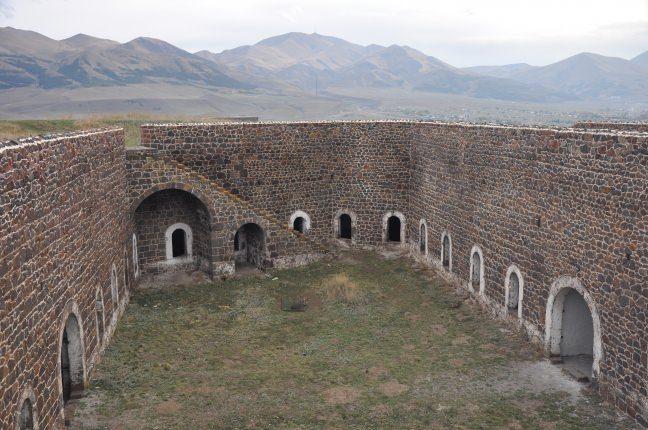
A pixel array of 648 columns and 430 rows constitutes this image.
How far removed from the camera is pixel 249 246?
75.7ft

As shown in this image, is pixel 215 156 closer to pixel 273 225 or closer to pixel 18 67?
pixel 273 225

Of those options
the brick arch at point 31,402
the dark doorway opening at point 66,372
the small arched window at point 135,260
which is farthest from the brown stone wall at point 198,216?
the brick arch at point 31,402

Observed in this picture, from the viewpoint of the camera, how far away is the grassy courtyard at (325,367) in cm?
1177

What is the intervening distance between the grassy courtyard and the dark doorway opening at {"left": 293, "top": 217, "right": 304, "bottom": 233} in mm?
4291

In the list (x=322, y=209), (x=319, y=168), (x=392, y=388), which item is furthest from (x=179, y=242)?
(x=392, y=388)

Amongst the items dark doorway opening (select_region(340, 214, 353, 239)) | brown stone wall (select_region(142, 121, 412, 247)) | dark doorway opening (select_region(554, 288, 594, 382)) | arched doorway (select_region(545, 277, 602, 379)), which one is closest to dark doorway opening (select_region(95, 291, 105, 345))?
brown stone wall (select_region(142, 121, 412, 247))

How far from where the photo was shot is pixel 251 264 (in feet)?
75.2

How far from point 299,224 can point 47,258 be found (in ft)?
48.5

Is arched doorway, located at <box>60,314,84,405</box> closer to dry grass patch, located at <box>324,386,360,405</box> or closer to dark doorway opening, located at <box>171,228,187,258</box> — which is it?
dry grass patch, located at <box>324,386,360,405</box>

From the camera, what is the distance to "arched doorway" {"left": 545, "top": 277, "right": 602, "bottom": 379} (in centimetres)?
1357

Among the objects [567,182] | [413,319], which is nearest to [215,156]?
[413,319]

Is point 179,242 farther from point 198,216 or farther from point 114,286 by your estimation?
point 114,286

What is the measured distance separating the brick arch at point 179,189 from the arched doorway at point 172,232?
0.40ft

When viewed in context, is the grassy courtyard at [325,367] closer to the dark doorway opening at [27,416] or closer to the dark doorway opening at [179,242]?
the dark doorway opening at [179,242]
